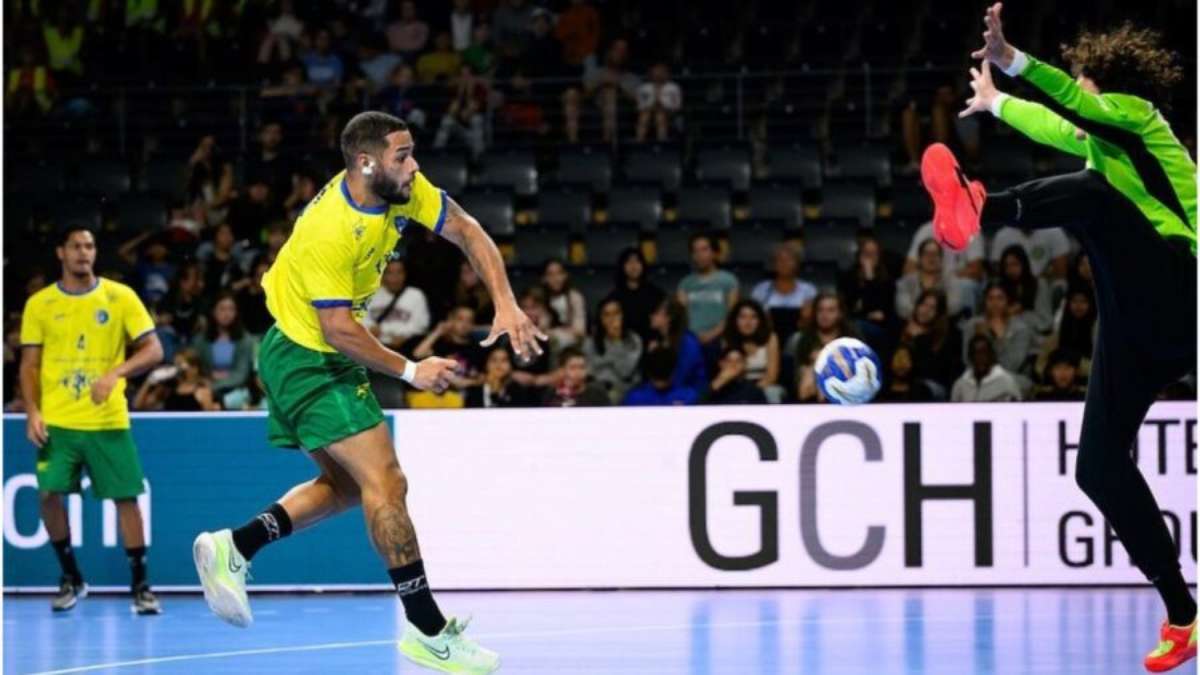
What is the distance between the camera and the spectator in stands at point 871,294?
47.1 feet

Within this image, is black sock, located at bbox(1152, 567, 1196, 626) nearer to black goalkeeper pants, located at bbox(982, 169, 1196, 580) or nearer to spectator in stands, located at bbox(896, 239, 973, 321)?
black goalkeeper pants, located at bbox(982, 169, 1196, 580)

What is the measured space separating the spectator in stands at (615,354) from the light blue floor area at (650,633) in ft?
8.18

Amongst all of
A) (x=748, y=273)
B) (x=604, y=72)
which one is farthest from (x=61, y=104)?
(x=748, y=273)

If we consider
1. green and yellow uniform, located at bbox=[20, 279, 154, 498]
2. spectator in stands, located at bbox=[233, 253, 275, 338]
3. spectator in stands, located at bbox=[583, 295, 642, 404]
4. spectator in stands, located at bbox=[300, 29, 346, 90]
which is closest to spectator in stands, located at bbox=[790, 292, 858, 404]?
spectator in stands, located at bbox=[583, 295, 642, 404]

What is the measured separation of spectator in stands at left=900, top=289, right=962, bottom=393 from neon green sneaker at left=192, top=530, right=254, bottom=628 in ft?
22.5

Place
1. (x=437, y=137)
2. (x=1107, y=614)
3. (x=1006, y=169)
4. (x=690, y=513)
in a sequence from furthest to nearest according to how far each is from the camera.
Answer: (x=437, y=137), (x=1006, y=169), (x=690, y=513), (x=1107, y=614)

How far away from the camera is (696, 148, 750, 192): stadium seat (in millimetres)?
18203

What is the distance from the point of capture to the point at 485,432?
1262cm

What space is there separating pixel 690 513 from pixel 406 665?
4.07 m

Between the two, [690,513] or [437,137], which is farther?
[437,137]

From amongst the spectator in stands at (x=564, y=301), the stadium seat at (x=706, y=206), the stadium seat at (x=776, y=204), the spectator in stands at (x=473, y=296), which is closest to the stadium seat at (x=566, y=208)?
the stadium seat at (x=706, y=206)

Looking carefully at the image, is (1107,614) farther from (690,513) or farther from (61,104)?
(61,104)

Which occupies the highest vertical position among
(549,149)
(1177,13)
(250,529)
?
(1177,13)

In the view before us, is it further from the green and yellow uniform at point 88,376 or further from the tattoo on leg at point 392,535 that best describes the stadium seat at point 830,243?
the tattoo on leg at point 392,535
